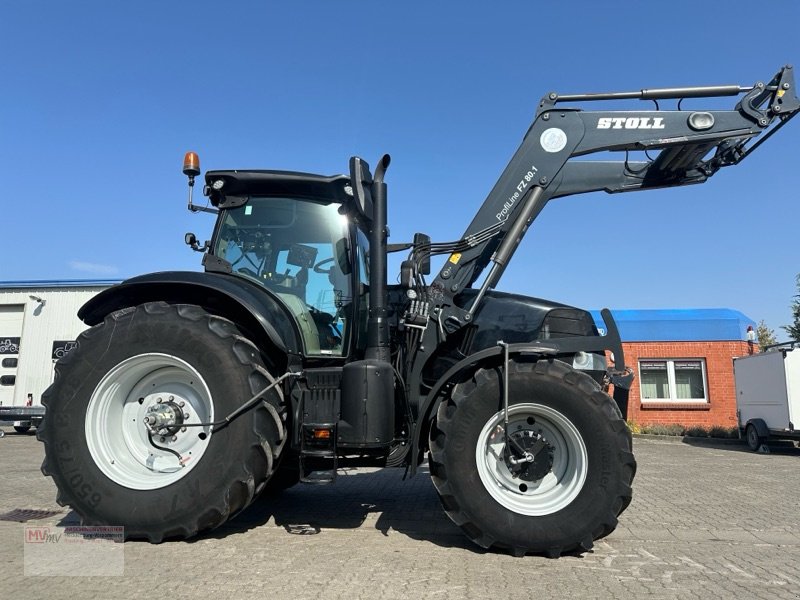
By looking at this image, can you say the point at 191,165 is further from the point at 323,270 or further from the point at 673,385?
the point at 673,385

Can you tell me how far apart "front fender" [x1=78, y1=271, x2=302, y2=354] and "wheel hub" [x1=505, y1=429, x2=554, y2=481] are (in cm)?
180

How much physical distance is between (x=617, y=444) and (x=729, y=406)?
15786 millimetres

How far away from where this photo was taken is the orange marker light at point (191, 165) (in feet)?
15.0

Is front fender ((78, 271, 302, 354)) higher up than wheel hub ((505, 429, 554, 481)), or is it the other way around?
front fender ((78, 271, 302, 354))

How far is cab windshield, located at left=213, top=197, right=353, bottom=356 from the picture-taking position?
4.56 metres

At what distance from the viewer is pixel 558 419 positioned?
380cm

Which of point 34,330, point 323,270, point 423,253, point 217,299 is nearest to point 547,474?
point 423,253

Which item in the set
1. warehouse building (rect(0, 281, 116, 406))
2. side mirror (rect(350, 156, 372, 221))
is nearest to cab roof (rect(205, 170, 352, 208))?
side mirror (rect(350, 156, 372, 221))

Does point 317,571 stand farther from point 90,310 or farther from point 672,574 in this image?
point 90,310

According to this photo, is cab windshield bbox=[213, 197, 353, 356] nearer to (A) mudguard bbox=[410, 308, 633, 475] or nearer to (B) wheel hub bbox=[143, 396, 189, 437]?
(A) mudguard bbox=[410, 308, 633, 475]

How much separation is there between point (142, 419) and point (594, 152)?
4406mm

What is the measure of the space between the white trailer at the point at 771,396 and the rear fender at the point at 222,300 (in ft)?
42.1
